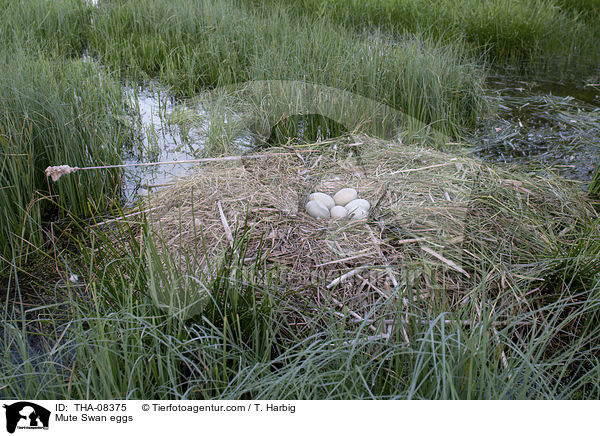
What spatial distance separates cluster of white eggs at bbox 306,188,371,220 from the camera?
2311mm

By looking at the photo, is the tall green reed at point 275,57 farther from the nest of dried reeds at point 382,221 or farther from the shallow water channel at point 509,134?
the nest of dried reeds at point 382,221

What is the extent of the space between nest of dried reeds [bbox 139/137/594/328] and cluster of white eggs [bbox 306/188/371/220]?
0.06 metres

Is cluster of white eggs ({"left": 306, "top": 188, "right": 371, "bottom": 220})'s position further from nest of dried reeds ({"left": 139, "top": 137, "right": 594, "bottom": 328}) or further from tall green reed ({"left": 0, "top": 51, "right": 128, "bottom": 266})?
tall green reed ({"left": 0, "top": 51, "right": 128, "bottom": 266})

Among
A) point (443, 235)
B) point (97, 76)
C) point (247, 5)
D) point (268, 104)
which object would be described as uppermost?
point (247, 5)

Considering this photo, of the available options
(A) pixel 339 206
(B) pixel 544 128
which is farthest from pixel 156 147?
(B) pixel 544 128

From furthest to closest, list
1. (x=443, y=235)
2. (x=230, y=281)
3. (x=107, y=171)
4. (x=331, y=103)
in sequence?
(x=331, y=103) < (x=107, y=171) < (x=443, y=235) < (x=230, y=281)

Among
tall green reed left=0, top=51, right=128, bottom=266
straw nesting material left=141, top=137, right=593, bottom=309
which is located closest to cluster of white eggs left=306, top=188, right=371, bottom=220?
straw nesting material left=141, top=137, right=593, bottom=309

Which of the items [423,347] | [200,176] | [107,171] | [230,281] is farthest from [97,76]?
[423,347]

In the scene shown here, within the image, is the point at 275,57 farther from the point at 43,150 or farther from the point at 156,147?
the point at 43,150

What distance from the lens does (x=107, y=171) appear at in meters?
2.69

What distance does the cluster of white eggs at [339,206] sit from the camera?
2311 millimetres

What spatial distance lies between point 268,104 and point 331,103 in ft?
1.58

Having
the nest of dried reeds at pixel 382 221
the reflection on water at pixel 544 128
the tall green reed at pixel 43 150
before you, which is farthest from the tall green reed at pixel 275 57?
the tall green reed at pixel 43 150

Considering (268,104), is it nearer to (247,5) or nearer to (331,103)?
(331,103)
